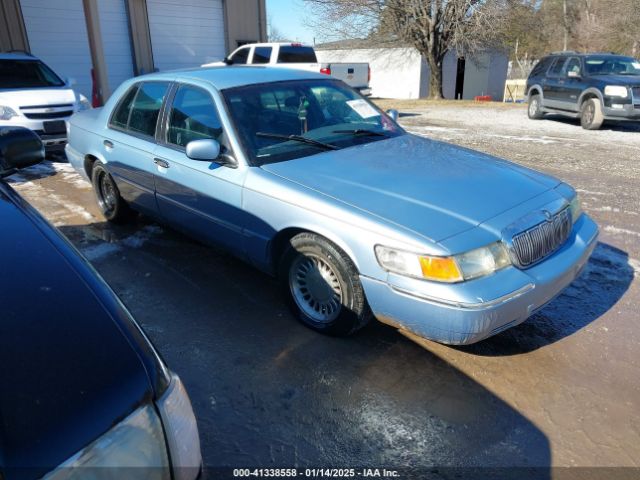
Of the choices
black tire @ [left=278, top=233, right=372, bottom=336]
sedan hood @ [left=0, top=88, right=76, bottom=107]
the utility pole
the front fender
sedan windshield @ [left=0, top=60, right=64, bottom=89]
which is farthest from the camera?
the utility pole

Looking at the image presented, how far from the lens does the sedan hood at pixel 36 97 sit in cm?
841

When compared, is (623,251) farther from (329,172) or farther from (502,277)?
(329,172)

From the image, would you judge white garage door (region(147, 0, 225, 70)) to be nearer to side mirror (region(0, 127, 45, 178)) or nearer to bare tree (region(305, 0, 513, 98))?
bare tree (region(305, 0, 513, 98))

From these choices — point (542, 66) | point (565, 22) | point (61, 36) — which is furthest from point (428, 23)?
point (565, 22)

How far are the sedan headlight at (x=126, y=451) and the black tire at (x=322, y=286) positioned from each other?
176cm

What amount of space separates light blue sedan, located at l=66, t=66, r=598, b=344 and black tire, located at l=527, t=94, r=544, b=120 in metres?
11.1

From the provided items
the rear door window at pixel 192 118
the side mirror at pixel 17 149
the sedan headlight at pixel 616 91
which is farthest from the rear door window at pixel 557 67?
the side mirror at pixel 17 149

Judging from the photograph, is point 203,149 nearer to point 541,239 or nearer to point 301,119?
point 301,119

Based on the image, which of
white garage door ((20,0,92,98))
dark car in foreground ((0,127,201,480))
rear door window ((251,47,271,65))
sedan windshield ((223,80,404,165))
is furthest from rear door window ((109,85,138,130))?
white garage door ((20,0,92,98))

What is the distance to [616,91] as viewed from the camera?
11.0 metres

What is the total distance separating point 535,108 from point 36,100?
12272 millimetres

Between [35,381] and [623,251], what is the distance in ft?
16.0

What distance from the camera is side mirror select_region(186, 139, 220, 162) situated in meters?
3.39

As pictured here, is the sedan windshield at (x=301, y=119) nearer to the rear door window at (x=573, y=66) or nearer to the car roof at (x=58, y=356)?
the car roof at (x=58, y=356)
